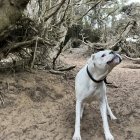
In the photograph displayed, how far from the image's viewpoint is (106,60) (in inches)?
190

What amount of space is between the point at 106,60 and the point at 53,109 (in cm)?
145

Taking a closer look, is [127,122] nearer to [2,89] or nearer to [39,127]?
[39,127]

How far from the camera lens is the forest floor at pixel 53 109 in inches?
208

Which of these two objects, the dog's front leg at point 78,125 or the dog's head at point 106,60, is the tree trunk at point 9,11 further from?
the dog's front leg at point 78,125

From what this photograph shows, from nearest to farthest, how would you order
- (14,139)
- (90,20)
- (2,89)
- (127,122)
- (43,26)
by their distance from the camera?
(14,139), (127,122), (2,89), (43,26), (90,20)

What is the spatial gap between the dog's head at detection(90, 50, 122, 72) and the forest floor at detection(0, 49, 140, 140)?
3.10ft

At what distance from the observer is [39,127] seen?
541cm

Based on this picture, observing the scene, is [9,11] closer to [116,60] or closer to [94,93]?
[94,93]

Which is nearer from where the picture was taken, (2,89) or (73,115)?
(73,115)

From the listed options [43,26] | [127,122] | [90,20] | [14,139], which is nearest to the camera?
[14,139]

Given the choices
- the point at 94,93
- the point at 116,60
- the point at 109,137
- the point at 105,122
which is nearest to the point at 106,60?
the point at 116,60

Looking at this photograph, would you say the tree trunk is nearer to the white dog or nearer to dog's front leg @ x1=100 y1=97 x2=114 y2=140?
the white dog

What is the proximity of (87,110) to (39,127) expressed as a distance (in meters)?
A: 0.87

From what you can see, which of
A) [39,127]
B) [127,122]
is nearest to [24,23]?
[39,127]
